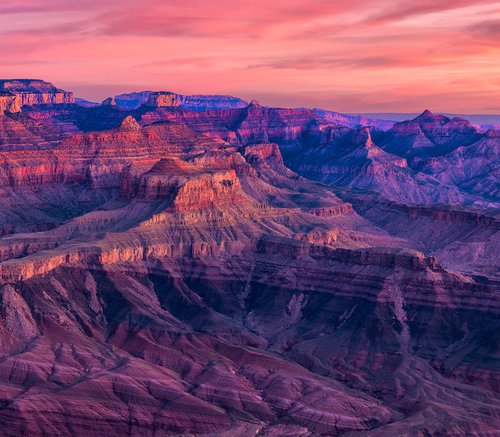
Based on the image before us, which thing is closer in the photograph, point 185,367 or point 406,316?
point 185,367

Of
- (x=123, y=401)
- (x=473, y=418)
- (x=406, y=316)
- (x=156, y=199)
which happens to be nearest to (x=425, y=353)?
(x=406, y=316)

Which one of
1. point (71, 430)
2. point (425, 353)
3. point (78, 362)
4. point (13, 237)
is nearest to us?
point (71, 430)

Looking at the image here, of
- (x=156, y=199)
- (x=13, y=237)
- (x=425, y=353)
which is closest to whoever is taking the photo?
(x=425, y=353)

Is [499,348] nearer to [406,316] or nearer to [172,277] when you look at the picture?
[406,316]

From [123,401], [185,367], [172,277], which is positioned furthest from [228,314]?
[123,401]

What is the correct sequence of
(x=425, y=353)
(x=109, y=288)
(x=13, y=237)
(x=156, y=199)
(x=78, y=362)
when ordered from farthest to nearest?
(x=156, y=199)
(x=13, y=237)
(x=109, y=288)
(x=425, y=353)
(x=78, y=362)

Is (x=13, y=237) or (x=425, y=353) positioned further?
(x=13, y=237)

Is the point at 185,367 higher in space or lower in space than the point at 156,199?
lower

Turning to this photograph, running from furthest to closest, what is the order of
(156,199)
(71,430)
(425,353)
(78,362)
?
(156,199) → (425,353) → (78,362) → (71,430)

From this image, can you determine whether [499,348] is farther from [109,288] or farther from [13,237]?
[13,237]
